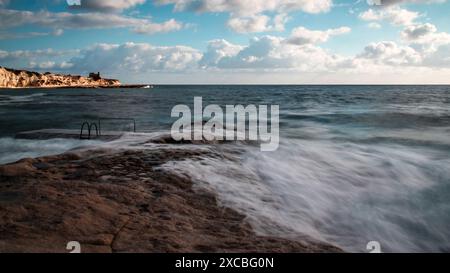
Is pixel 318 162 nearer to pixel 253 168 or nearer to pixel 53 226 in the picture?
pixel 253 168

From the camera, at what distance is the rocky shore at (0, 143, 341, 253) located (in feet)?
11.6

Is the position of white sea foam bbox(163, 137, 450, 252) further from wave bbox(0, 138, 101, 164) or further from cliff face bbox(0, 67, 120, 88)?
cliff face bbox(0, 67, 120, 88)

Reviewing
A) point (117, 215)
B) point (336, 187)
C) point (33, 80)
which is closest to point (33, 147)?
point (117, 215)

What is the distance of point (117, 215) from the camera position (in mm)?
4293

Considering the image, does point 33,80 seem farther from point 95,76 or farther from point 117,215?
point 117,215

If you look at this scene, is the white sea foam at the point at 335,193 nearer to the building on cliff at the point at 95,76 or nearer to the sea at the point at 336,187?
the sea at the point at 336,187

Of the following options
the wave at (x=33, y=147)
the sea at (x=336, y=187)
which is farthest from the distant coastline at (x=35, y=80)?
the sea at (x=336, y=187)

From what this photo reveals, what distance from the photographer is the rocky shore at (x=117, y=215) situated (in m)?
3.53

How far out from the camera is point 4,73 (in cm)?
9906

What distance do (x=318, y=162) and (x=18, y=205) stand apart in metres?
7.86

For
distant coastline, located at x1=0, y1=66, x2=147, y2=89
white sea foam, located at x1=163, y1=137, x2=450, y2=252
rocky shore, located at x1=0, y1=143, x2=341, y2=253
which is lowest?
white sea foam, located at x1=163, y1=137, x2=450, y2=252

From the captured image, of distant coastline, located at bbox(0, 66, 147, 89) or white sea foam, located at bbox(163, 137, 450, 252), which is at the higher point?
distant coastline, located at bbox(0, 66, 147, 89)

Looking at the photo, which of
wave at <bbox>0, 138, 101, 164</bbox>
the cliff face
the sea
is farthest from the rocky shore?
the cliff face
